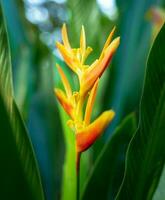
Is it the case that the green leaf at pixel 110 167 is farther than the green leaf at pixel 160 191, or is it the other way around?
the green leaf at pixel 110 167

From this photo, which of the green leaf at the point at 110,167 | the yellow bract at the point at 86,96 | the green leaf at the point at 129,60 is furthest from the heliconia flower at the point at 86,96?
the green leaf at the point at 129,60

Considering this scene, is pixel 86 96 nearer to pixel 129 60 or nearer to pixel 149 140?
pixel 149 140

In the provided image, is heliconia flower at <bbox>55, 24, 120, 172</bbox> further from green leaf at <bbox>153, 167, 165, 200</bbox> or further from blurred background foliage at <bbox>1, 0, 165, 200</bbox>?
blurred background foliage at <bbox>1, 0, 165, 200</bbox>

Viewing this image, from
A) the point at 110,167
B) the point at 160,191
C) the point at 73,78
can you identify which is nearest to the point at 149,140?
the point at 160,191

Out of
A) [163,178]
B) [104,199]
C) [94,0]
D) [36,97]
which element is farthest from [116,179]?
[94,0]

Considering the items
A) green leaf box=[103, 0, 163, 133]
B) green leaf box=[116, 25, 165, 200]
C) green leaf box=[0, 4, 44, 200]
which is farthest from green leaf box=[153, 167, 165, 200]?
green leaf box=[103, 0, 163, 133]

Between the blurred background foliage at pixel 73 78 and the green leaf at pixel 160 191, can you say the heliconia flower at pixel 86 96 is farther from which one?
the blurred background foliage at pixel 73 78
